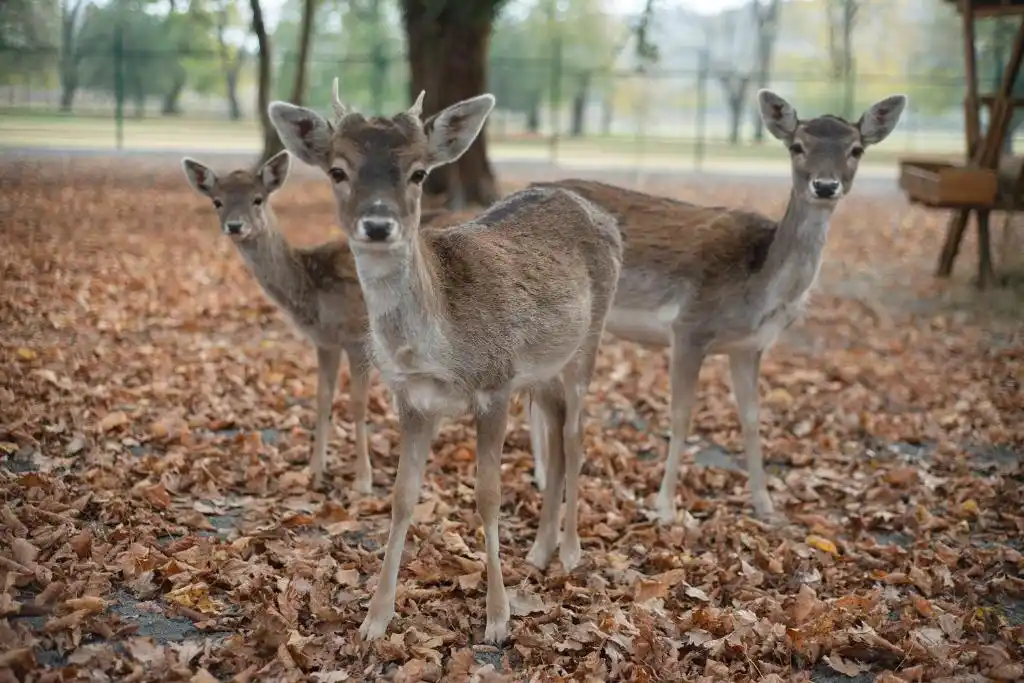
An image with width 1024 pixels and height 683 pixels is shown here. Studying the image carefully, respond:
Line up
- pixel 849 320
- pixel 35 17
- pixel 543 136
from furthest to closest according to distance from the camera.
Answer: pixel 543 136
pixel 849 320
pixel 35 17

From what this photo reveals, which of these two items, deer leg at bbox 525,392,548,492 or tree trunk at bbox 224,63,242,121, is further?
tree trunk at bbox 224,63,242,121

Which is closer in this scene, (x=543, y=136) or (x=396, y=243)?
(x=396, y=243)

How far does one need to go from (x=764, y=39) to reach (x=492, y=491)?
26.8m

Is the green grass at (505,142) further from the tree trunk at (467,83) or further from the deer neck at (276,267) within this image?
the tree trunk at (467,83)

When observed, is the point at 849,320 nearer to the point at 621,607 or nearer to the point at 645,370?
the point at 645,370

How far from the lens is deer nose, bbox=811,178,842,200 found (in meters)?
6.09

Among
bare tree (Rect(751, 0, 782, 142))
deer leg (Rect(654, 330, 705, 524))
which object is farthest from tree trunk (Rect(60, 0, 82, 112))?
bare tree (Rect(751, 0, 782, 142))

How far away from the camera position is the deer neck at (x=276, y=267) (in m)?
6.60

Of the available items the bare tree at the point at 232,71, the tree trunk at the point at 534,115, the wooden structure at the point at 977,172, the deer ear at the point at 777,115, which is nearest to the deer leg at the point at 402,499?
the deer ear at the point at 777,115

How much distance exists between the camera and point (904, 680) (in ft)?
14.5

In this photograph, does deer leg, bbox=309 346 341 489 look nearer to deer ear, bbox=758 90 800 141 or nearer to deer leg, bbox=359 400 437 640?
deer leg, bbox=359 400 437 640

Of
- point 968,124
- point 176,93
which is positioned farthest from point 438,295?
point 176,93

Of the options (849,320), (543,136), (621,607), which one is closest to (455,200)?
(849,320)

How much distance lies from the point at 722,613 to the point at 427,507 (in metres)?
1.76
